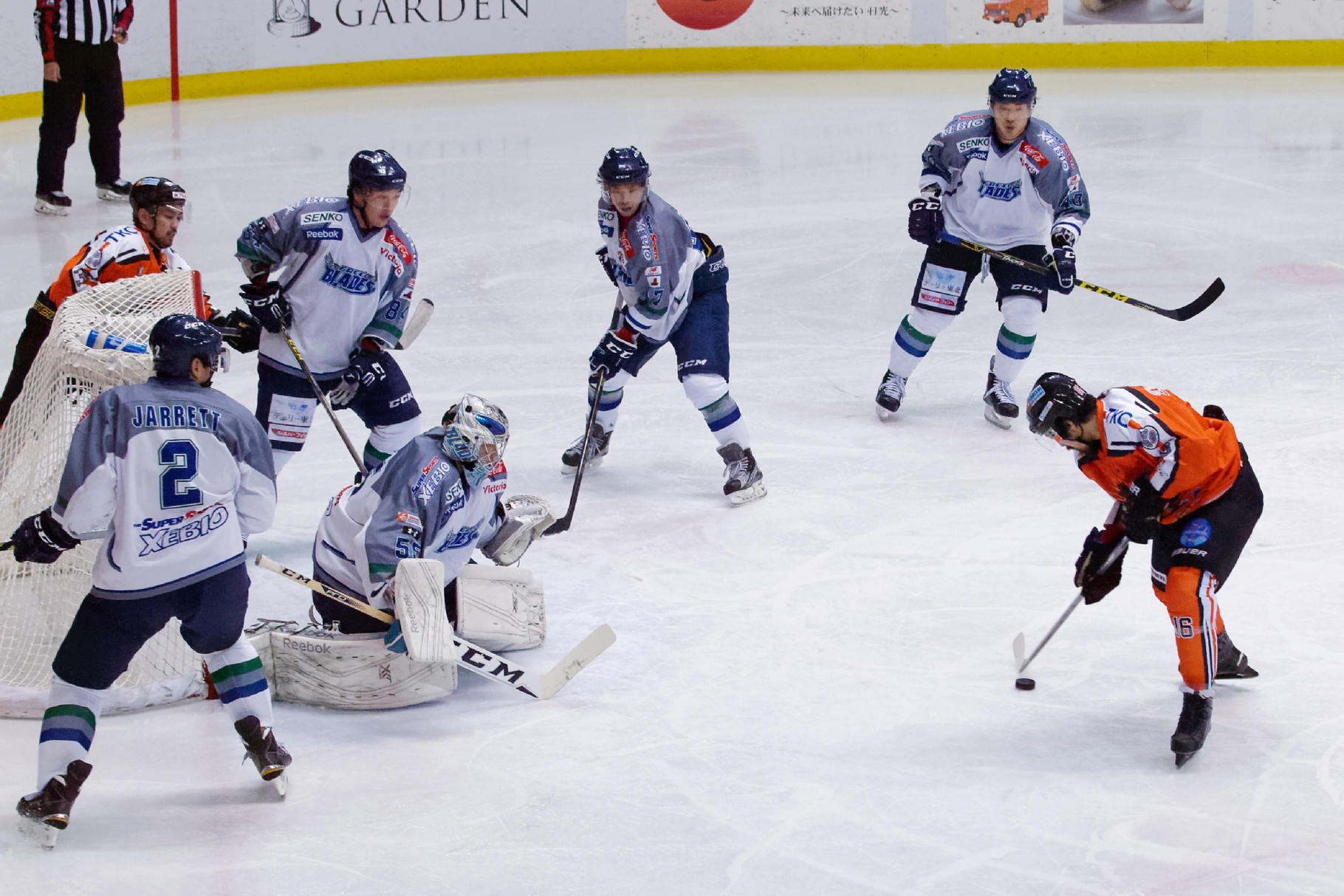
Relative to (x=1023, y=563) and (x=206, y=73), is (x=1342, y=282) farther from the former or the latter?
(x=206, y=73)

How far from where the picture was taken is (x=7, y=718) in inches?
123

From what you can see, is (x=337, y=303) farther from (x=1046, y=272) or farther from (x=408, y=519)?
(x=1046, y=272)

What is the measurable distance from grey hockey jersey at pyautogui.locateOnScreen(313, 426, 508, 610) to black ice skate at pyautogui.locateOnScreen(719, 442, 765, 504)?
1189mm

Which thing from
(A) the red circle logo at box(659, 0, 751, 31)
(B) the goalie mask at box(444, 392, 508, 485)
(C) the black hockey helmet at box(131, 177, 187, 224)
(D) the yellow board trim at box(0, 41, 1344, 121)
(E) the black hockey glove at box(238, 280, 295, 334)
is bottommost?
(B) the goalie mask at box(444, 392, 508, 485)

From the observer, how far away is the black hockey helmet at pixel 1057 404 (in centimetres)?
295

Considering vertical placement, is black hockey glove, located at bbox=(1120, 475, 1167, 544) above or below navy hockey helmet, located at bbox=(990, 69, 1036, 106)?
below

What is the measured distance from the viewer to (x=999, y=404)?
17.0 ft

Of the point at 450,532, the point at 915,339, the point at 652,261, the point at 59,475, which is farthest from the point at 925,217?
the point at 59,475

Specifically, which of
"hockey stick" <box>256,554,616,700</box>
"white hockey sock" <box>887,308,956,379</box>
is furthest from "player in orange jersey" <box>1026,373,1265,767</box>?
"white hockey sock" <box>887,308,956,379</box>

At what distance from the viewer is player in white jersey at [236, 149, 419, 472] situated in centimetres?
388

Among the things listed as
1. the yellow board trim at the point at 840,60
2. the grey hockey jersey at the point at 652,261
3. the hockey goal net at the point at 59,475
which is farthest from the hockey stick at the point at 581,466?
the yellow board trim at the point at 840,60

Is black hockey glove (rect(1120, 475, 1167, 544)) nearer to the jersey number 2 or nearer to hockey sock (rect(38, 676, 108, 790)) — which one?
the jersey number 2

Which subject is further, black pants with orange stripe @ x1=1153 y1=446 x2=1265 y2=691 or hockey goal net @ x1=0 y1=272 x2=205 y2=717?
hockey goal net @ x1=0 y1=272 x2=205 y2=717

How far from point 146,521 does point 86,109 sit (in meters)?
5.56
